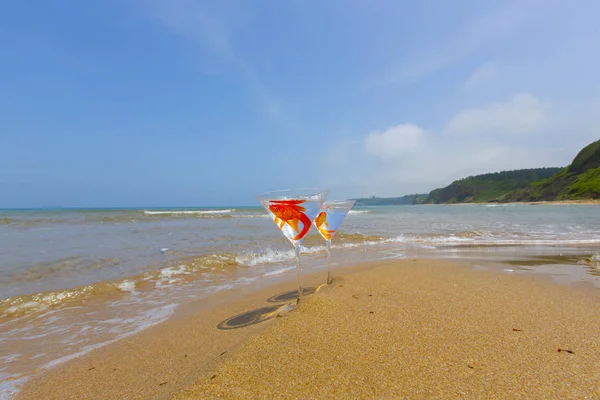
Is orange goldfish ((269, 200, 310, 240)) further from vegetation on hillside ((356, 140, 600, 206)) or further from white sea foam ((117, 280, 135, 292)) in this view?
vegetation on hillside ((356, 140, 600, 206))

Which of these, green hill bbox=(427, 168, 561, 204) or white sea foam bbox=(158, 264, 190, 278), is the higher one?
green hill bbox=(427, 168, 561, 204)

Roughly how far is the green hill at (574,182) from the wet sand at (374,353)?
268 feet

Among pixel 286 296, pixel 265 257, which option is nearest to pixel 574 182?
pixel 265 257

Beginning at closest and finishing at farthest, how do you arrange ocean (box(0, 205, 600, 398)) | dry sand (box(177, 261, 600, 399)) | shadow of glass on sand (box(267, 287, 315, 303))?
dry sand (box(177, 261, 600, 399)), ocean (box(0, 205, 600, 398)), shadow of glass on sand (box(267, 287, 315, 303))

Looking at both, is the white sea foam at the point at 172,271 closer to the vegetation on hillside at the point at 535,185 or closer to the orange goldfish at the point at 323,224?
the orange goldfish at the point at 323,224

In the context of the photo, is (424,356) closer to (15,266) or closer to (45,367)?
(45,367)

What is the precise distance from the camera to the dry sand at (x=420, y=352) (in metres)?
1.50

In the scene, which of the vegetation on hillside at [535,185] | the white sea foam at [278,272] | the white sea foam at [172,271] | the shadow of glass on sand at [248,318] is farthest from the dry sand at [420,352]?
the vegetation on hillside at [535,185]

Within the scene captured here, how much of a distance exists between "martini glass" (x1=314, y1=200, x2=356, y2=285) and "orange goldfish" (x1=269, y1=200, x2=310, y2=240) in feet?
3.04

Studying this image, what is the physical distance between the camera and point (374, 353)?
6.03 feet

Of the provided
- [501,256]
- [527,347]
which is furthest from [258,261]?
[527,347]

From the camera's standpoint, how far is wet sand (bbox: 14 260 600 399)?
1532 mm

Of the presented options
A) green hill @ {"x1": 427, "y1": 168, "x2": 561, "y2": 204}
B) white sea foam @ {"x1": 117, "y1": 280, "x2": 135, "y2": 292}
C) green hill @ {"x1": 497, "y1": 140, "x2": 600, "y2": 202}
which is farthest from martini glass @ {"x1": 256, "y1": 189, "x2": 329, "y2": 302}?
green hill @ {"x1": 427, "y1": 168, "x2": 561, "y2": 204}

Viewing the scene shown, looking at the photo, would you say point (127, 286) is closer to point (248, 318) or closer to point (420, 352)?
point (248, 318)
